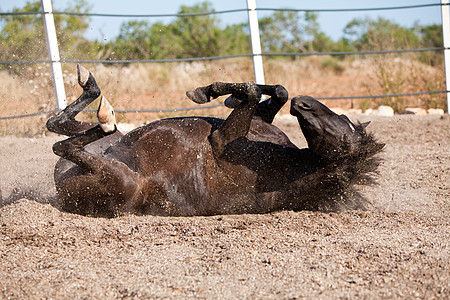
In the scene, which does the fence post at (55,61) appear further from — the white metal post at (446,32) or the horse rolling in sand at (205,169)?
the white metal post at (446,32)

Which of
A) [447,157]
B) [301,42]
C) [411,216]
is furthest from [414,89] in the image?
[301,42]

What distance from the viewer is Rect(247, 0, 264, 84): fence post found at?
7.05 meters

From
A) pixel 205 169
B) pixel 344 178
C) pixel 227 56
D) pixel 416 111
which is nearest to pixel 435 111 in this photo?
pixel 416 111

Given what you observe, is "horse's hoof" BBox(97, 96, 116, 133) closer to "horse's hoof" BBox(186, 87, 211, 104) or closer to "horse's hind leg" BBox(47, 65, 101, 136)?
"horse's hind leg" BBox(47, 65, 101, 136)

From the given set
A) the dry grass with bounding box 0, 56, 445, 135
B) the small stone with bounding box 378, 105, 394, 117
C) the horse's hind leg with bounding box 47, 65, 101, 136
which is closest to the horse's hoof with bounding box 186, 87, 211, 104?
the horse's hind leg with bounding box 47, 65, 101, 136

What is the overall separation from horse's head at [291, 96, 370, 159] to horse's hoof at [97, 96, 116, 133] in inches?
41.9

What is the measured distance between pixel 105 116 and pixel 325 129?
1.28m

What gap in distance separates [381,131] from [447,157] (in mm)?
1402

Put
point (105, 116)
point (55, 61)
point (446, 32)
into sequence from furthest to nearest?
point (446, 32), point (55, 61), point (105, 116)

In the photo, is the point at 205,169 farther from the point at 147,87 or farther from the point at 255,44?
the point at 147,87

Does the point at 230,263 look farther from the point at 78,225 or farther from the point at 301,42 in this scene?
the point at 301,42

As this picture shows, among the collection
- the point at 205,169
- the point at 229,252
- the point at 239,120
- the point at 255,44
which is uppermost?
the point at 255,44

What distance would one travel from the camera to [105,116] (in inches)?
118

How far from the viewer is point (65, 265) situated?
99.2 inches
